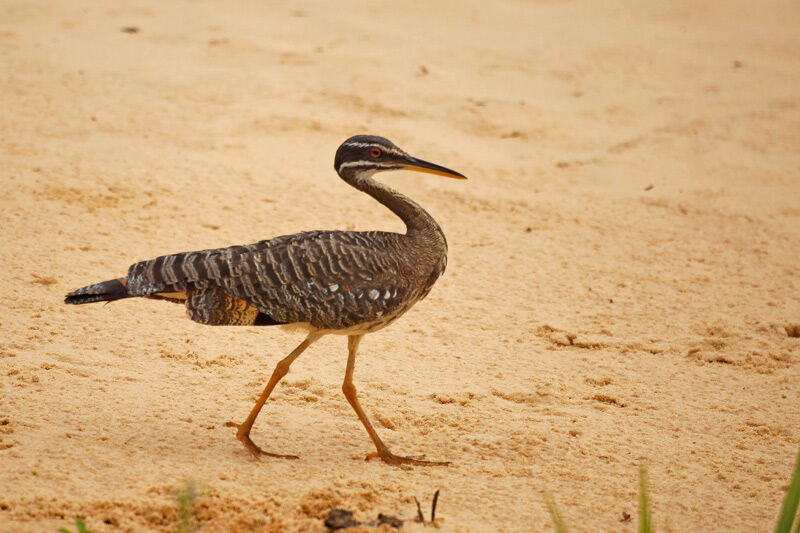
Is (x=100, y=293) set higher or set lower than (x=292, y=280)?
lower

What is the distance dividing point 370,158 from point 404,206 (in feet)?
1.23

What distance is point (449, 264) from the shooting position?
7.50 metres

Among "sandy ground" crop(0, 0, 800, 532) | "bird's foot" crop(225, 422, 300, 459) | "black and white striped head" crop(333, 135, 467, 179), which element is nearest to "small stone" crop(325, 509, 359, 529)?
"sandy ground" crop(0, 0, 800, 532)

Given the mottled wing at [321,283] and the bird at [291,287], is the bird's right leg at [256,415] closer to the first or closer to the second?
the bird at [291,287]

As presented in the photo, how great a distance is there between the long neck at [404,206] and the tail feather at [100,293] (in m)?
1.61

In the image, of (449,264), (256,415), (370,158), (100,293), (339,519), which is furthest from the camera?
(449,264)

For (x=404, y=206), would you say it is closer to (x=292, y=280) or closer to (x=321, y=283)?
(x=321, y=283)

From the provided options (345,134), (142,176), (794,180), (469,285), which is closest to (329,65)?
(345,134)

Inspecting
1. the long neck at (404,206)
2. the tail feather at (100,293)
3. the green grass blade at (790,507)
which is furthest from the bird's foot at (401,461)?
the green grass blade at (790,507)

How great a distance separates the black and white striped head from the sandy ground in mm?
1445

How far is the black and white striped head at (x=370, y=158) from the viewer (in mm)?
5391

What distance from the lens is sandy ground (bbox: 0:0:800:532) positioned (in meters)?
4.65

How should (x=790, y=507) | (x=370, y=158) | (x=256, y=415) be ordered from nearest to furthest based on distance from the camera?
(x=790, y=507)
(x=256, y=415)
(x=370, y=158)

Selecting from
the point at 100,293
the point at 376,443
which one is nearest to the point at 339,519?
the point at 376,443
